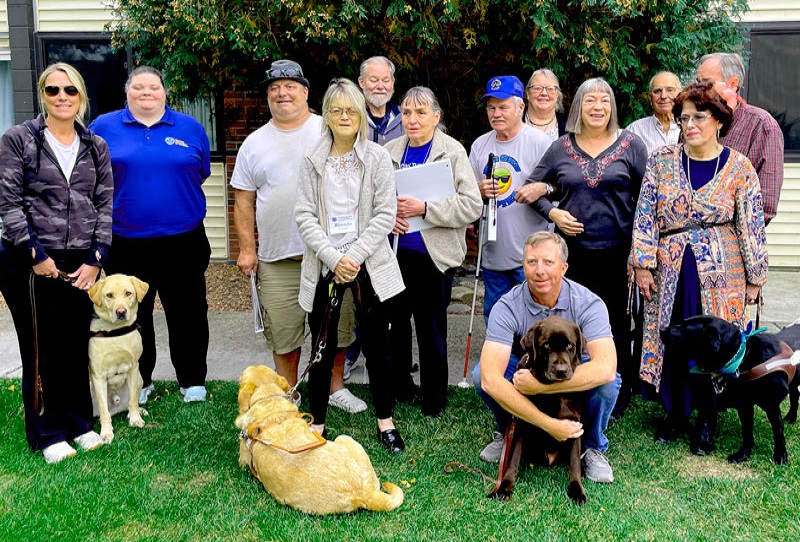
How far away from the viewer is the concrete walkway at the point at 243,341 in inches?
205

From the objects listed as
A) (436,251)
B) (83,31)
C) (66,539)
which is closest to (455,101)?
(436,251)

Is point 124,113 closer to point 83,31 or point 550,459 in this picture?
point 550,459

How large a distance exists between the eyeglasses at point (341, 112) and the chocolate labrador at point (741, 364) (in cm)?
189

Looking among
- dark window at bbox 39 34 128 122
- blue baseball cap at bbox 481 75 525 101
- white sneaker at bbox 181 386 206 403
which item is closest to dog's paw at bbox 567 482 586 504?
blue baseball cap at bbox 481 75 525 101

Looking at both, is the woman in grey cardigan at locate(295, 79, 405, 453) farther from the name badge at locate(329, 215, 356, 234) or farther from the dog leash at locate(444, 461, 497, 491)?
the dog leash at locate(444, 461, 497, 491)

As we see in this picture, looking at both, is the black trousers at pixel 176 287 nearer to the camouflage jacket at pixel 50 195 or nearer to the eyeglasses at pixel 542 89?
the camouflage jacket at pixel 50 195

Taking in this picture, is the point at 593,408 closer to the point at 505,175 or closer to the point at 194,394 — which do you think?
the point at 505,175

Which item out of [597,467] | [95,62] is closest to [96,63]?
[95,62]

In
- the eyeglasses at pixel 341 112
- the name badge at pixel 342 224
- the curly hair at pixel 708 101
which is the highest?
the curly hair at pixel 708 101

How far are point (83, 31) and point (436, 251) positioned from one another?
21.4 ft

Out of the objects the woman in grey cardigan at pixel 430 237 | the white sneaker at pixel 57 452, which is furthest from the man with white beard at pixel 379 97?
the white sneaker at pixel 57 452

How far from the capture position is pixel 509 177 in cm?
429

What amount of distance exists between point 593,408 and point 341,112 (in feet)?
6.15

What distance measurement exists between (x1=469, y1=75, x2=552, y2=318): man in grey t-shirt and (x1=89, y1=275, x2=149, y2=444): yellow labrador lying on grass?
2.02m
